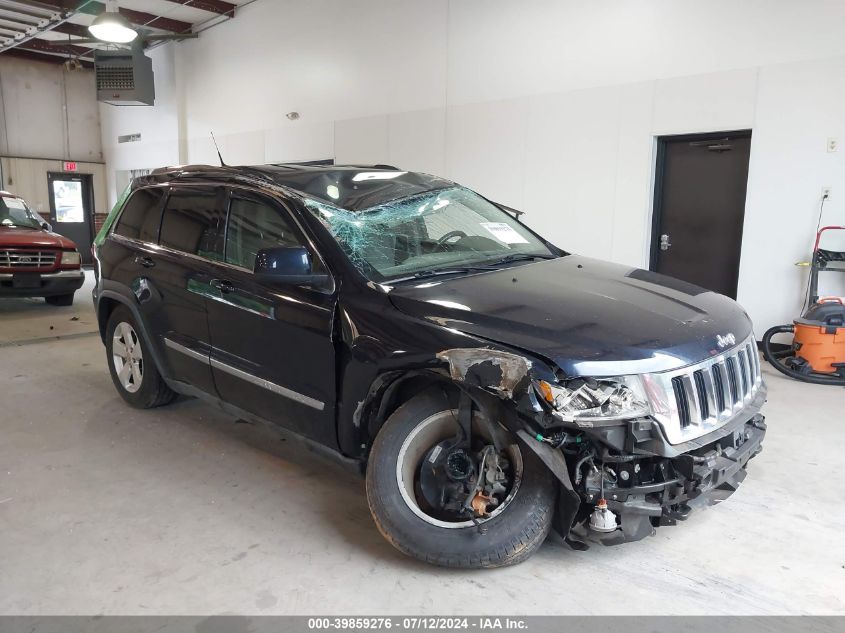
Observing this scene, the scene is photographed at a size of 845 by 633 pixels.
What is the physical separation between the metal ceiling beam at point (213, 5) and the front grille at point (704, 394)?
11.5 m

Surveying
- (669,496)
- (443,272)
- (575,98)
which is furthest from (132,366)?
(575,98)

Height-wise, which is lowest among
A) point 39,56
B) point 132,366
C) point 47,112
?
point 132,366

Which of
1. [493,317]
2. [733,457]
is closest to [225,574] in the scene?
[493,317]

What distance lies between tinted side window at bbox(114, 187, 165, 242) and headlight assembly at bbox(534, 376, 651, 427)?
8.88 ft

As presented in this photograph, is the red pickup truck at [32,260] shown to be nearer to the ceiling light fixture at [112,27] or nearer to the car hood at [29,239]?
the car hood at [29,239]

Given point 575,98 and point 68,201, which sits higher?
point 575,98

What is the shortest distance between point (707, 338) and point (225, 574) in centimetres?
202

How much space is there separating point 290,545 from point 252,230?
1.51 metres

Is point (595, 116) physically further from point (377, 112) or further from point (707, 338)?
point (707, 338)

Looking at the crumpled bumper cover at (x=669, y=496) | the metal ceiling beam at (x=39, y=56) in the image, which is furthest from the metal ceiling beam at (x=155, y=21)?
the crumpled bumper cover at (x=669, y=496)

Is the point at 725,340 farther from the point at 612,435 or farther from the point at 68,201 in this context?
the point at 68,201

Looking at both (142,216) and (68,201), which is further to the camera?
(68,201)

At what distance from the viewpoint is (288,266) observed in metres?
2.51

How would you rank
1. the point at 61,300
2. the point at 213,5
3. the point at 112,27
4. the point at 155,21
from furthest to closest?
the point at 155,21 < the point at 213,5 < the point at 61,300 < the point at 112,27
